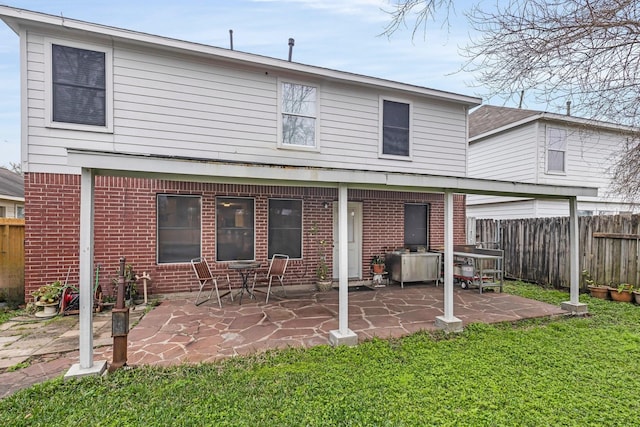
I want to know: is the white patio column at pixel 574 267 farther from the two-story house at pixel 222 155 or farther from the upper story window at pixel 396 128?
the upper story window at pixel 396 128

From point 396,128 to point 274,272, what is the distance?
4884 millimetres

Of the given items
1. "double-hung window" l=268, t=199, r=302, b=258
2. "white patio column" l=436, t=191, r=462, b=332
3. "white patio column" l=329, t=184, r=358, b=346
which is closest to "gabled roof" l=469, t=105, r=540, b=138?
"white patio column" l=436, t=191, r=462, b=332

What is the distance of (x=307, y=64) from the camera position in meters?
6.94

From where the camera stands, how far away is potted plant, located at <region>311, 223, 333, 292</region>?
7.23 metres

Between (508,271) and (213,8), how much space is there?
10.8 metres

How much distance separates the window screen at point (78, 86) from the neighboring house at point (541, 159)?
38.4ft

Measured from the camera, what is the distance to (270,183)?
405 centimetres

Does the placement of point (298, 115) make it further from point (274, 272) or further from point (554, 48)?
point (554, 48)

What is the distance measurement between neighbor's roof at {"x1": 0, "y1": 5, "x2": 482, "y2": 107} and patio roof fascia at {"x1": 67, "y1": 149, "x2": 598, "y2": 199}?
3.76 meters

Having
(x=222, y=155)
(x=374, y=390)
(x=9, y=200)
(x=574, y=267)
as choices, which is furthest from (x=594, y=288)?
(x=9, y=200)

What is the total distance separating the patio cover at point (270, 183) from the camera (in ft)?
10.4

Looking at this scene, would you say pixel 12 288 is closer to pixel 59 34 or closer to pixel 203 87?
pixel 59 34

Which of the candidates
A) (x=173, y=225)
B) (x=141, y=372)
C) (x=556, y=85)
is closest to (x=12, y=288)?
(x=173, y=225)

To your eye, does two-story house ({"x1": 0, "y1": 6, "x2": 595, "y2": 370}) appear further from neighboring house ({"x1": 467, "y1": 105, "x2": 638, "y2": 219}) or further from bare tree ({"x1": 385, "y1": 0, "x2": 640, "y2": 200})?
neighboring house ({"x1": 467, "y1": 105, "x2": 638, "y2": 219})
